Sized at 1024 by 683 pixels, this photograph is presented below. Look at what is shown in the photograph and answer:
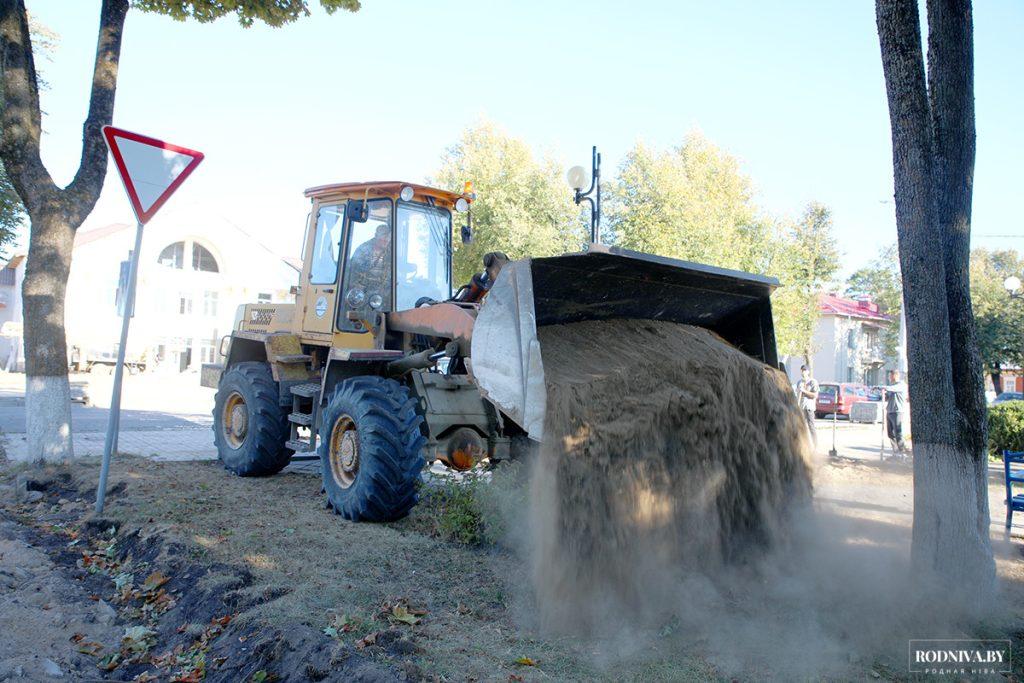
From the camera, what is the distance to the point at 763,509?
5.34 m

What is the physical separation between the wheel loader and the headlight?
1cm

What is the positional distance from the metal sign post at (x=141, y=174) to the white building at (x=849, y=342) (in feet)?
148

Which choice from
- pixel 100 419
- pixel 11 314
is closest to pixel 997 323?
pixel 100 419

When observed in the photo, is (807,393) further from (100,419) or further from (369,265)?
(100,419)

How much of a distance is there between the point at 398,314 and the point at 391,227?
0.86 m

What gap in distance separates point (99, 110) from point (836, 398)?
30.0 m

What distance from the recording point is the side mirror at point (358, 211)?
7391 mm

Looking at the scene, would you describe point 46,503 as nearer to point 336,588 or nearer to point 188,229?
point 336,588

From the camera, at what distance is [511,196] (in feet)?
85.7

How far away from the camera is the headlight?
7.56 m

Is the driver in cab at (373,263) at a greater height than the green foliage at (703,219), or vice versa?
the green foliage at (703,219)

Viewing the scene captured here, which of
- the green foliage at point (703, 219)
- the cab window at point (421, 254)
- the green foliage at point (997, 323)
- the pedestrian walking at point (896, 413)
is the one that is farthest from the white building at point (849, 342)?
the cab window at point (421, 254)

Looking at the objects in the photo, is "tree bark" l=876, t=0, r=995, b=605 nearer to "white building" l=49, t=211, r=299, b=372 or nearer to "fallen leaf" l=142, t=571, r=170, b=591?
"fallen leaf" l=142, t=571, r=170, b=591

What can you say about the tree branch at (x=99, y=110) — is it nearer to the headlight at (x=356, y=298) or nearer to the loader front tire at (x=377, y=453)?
the headlight at (x=356, y=298)
